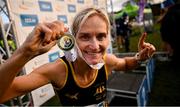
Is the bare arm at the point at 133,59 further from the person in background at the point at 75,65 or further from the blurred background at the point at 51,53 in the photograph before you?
the blurred background at the point at 51,53

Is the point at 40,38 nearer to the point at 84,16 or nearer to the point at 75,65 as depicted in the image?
the point at 84,16

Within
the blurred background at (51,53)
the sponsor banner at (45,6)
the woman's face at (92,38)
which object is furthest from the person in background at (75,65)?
the sponsor banner at (45,6)

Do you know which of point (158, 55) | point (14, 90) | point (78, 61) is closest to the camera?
point (14, 90)

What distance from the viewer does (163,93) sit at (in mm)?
4020

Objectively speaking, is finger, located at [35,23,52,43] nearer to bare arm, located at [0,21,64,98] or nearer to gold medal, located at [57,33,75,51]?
bare arm, located at [0,21,64,98]

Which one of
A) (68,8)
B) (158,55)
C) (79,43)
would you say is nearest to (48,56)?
(68,8)

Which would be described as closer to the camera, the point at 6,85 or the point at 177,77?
the point at 6,85

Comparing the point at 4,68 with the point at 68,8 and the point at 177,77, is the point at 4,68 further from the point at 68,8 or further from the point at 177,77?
the point at 177,77

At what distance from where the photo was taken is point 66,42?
952mm

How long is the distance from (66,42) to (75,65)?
573 mm

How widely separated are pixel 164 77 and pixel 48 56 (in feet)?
10.1

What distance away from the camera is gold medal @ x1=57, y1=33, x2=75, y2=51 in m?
0.92

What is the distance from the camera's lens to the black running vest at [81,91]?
4.75ft

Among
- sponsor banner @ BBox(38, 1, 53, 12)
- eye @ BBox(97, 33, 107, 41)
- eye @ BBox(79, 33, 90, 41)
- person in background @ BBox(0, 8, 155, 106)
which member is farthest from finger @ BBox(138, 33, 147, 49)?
sponsor banner @ BBox(38, 1, 53, 12)
